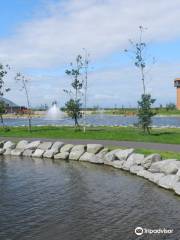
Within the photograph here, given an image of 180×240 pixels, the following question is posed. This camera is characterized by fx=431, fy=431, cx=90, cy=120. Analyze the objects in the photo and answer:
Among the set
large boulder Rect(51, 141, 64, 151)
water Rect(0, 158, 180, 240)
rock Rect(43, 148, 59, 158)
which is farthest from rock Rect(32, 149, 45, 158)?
water Rect(0, 158, 180, 240)

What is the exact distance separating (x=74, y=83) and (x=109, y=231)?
4369cm

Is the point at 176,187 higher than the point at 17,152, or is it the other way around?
the point at 17,152

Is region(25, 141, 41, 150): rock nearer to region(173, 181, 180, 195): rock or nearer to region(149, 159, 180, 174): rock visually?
region(149, 159, 180, 174): rock

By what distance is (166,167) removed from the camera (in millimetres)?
24125

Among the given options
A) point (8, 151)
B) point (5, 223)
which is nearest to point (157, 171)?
point (5, 223)

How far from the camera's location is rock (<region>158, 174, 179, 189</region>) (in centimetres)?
2128

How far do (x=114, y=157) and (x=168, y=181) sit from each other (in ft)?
28.0

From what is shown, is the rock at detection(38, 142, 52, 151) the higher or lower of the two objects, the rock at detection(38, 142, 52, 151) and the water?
the higher

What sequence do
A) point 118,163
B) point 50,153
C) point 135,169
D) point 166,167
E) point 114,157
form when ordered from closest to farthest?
1. point 166,167
2. point 135,169
3. point 118,163
4. point 114,157
5. point 50,153

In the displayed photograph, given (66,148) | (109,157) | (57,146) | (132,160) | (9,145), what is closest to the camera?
(132,160)

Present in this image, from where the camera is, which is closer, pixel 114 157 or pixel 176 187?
pixel 176 187

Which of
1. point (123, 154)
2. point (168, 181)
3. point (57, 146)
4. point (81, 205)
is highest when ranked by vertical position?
point (57, 146)

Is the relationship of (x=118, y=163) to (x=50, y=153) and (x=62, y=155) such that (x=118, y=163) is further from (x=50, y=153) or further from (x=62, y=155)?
(x=50, y=153)

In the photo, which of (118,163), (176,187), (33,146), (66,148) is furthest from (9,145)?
(176,187)
